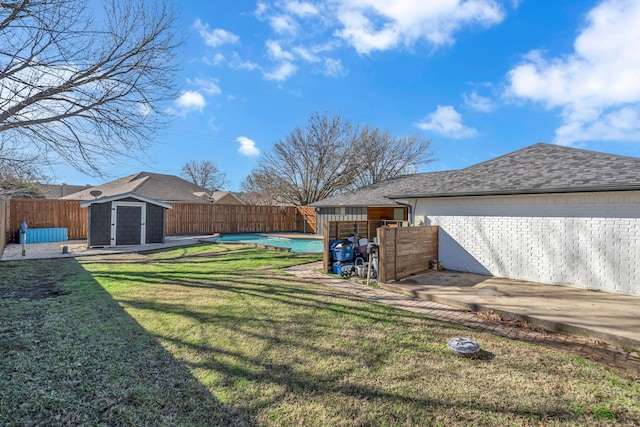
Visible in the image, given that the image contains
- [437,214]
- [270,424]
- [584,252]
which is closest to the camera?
[270,424]

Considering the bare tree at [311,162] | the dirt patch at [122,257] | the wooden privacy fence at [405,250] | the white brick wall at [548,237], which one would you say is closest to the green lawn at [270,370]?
the wooden privacy fence at [405,250]

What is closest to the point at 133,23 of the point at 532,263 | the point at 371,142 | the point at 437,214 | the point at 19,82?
the point at 19,82

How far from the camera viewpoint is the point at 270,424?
7.00 ft

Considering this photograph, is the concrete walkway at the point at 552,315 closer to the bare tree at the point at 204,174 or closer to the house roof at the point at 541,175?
the house roof at the point at 541,175

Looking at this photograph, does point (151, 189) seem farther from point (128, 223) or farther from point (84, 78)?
point (84, 78)

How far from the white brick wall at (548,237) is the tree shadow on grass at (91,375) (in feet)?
23.1

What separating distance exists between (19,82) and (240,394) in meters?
6.54

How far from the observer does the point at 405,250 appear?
7148mm

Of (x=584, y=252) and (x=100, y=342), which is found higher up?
(x=584, y=252)

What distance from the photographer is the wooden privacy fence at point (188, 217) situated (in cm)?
1380

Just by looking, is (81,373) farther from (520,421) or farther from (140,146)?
(140,146)

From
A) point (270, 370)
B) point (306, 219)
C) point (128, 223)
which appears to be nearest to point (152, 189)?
point (128, 223)

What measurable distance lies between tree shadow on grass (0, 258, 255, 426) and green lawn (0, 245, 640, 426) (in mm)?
12

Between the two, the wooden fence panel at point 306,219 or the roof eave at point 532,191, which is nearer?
the roof eave at point 532,191
